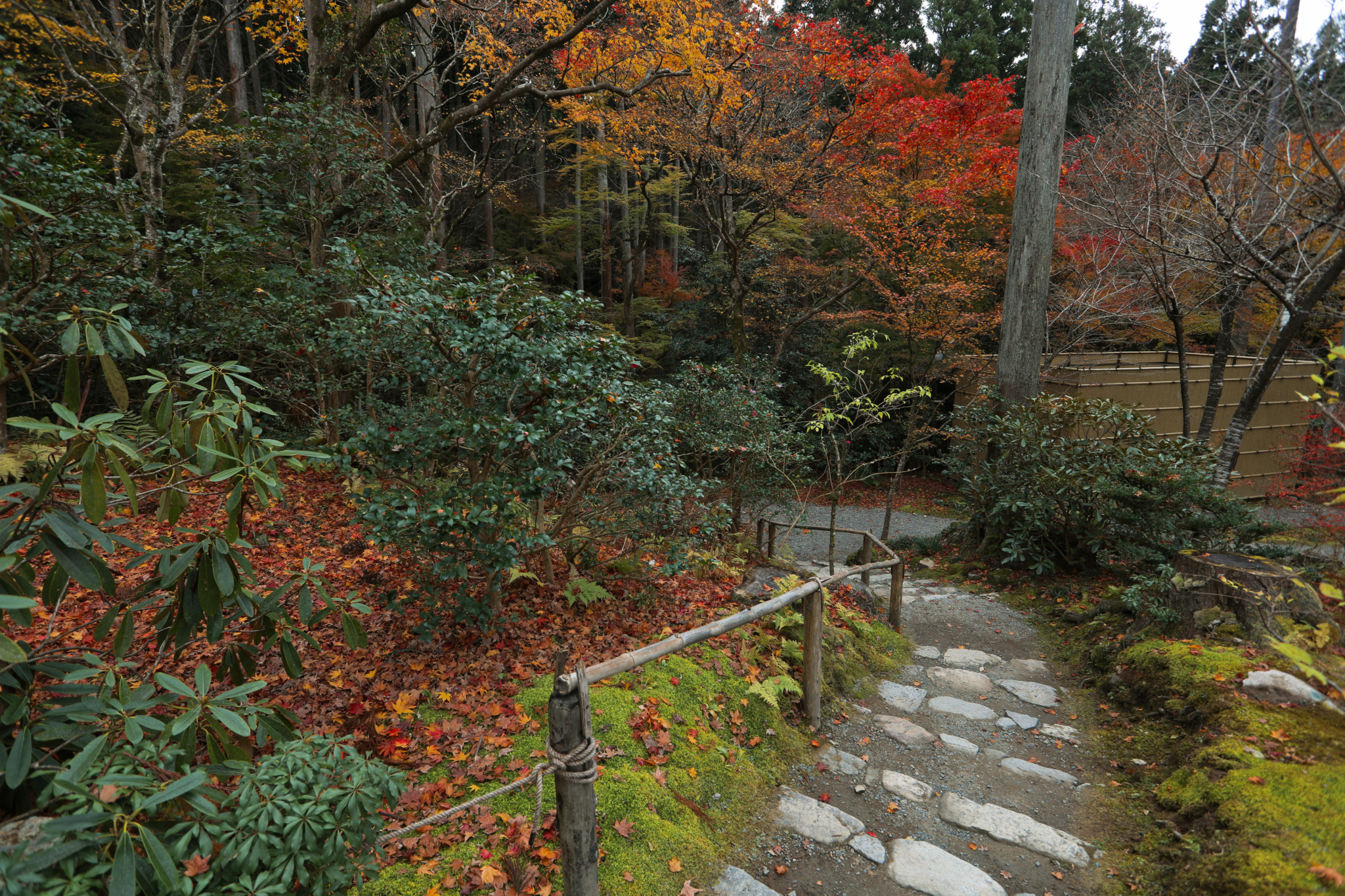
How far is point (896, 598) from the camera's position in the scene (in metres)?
6.09

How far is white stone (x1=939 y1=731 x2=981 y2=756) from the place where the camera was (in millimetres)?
4082

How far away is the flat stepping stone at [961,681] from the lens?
5.00m

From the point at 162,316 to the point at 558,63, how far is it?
8.44m

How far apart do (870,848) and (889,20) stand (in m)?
24.4

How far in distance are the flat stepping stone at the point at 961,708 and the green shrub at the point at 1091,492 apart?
3.14m

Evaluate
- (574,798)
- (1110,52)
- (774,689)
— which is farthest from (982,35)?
(574,798)

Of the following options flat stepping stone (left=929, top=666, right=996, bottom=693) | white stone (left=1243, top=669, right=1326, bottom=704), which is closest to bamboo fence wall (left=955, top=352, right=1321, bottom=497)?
flat stepping stone (left=929, top=666, right=996, bottom=693)

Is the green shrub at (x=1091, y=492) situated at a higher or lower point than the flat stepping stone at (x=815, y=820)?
higher

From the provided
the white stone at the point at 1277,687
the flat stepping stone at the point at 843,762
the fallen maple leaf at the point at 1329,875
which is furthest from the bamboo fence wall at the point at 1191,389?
the fallen maple leaf at the point at 1329,875

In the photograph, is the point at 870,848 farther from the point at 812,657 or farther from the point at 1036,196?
the point at 1036,196

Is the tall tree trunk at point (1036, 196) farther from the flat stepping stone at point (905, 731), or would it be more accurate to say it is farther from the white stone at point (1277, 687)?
the flat stepping stone at point (905, 731)

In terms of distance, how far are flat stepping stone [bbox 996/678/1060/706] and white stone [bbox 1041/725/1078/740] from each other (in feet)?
1.12

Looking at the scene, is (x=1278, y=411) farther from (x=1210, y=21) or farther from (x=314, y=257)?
(x=314, y=257)

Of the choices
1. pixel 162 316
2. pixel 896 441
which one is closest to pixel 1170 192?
pixel 896 441
